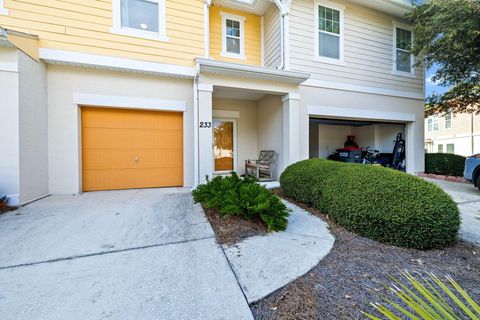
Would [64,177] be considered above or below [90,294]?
above

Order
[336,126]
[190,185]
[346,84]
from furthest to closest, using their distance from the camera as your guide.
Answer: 1. [336,126]
2. [346,84]
3. [190,185]

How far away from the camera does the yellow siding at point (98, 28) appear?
432 cm

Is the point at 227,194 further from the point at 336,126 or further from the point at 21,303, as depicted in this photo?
the point at 336,126

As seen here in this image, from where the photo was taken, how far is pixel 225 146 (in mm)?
7375

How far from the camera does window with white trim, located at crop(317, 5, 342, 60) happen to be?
20.5 feet

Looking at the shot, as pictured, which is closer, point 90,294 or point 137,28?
point 90,294

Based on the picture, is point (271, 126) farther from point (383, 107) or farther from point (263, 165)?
point (383, 107)

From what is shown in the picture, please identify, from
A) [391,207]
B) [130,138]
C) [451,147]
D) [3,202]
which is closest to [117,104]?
[130,138]

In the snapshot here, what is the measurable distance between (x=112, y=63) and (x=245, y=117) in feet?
13.7

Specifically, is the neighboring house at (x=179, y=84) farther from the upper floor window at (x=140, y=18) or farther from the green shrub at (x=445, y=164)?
the green shrub at (x=445, y=164)

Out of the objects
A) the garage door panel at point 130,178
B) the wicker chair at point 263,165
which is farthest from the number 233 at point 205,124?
the wicker chair at point 263,165

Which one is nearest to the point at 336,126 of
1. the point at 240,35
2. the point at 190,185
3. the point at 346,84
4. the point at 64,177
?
the point at 346,84

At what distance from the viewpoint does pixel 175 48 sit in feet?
17.2

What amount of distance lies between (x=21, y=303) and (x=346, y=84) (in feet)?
25.7
